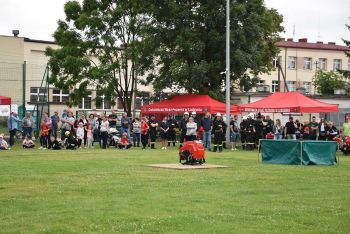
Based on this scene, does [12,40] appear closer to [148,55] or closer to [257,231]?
[148,55]

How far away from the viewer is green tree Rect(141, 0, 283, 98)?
4075cm

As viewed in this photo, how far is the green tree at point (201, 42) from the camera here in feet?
134

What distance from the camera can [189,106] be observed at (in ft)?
123

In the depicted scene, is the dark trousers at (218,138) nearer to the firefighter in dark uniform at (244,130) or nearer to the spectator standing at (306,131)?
the firefighter in dark uniform at (244,130)

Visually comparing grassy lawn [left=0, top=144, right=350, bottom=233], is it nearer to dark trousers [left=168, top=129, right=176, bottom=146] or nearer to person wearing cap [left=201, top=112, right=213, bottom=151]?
person wearing cap [left=201, top=112, right=213, bottom=151]

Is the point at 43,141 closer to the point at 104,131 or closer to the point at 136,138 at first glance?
the point at 104,131

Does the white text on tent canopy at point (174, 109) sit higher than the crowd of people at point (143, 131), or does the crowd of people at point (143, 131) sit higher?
the white text on tent canopy at point (174, 109)

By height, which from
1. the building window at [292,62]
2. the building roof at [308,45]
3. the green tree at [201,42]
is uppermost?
the building roof at [308,45]

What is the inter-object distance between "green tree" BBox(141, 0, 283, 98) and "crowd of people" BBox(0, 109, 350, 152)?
565 centimetres

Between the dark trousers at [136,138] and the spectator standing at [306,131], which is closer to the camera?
the spectator standing at [306,131]

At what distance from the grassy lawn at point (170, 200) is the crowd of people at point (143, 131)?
11176 mm

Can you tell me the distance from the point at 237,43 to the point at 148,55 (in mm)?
6214

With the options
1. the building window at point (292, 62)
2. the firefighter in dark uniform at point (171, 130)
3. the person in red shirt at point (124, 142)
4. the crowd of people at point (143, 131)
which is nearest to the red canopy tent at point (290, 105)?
the crowd of people at point (143, 131)

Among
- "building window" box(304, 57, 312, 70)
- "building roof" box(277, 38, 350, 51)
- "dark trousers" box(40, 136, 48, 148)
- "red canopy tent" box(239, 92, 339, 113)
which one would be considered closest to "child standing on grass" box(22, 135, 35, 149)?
"dark trousers" box(40, 136, 48, 148)
